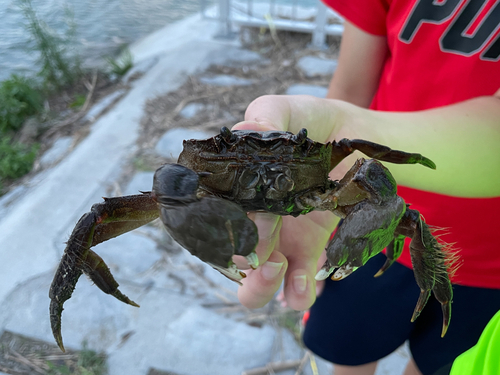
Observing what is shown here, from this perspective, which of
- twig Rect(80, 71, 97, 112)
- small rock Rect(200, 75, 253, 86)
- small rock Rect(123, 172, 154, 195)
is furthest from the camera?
small rock Rect(200, 75, 253, 86)

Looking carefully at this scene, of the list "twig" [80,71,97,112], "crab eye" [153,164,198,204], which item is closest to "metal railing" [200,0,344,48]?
"twig" [80,71,97,112]

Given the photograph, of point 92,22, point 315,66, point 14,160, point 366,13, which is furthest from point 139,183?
point 92,22

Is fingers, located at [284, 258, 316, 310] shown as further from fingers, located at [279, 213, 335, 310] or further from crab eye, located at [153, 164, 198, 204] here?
crab eye, located at [153, 164, 198, 204]

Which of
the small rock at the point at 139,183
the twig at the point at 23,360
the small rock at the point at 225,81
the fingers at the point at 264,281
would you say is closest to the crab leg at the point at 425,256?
the fingers at the point at 264,281

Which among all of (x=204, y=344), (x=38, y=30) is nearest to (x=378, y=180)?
(x=204, y=344)

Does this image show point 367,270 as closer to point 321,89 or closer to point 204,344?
point 204,344

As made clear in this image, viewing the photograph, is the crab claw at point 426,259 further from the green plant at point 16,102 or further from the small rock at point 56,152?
the green plant at point 16,102

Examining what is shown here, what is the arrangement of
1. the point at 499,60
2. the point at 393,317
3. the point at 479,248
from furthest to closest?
the point at 393,317
the point at 479,248
the point at 499,60
